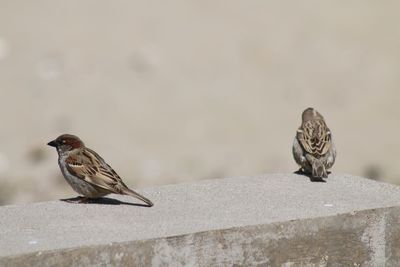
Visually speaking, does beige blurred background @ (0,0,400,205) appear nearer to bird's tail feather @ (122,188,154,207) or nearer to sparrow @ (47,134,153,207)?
sparrow @ (47,134,153,207)

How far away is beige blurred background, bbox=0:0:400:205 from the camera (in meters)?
17.5

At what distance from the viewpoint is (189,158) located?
17.4 meters

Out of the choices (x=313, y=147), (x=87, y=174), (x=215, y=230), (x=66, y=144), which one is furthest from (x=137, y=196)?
(x=313, y=147)

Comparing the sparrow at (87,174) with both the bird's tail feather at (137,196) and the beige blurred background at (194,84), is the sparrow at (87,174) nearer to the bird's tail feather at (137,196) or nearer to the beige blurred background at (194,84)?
the bird's tail feather at (137,196)

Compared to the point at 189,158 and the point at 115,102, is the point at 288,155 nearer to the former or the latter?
the point at 189,158

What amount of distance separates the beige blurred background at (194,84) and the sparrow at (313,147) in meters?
6.55

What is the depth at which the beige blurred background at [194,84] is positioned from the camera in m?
17.5

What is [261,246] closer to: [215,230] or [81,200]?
[215,230]

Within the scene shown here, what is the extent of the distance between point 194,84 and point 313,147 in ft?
34.9

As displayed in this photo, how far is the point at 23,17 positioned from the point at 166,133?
4301mm

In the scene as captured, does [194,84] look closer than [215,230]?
No

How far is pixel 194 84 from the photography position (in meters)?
20.0

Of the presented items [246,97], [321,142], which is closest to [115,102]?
[246,97]

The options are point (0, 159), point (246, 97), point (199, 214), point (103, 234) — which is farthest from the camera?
point (246, 97)
